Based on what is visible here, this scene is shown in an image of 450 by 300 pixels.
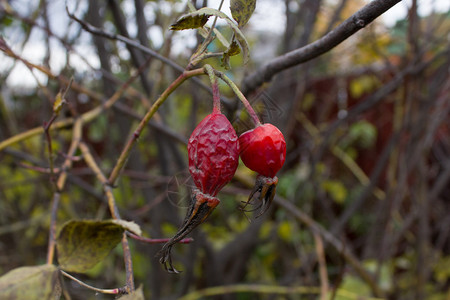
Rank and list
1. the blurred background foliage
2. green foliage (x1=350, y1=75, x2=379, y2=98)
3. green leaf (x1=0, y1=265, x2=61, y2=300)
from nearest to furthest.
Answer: green leaf (x1=0, y1=265, x2=61, y2=300), the blurred background foliage, green foliage (x1=350, y1=75, x2=379, y2=98)

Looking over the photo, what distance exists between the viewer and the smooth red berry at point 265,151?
36 cm

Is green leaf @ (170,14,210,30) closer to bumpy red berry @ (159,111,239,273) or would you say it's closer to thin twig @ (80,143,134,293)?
bumpy red berry @ (159,111,239,273)

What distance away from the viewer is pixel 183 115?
82.4 inches

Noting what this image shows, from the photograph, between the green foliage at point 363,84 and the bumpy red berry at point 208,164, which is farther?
the green foliage at point 363,84

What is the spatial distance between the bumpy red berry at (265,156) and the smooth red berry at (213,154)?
20 millimetres

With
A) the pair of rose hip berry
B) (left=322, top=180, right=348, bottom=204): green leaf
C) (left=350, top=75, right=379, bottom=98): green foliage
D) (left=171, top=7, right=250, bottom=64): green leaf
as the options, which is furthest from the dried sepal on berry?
(left=350, top=75, right=379, bottom=98): green foliage

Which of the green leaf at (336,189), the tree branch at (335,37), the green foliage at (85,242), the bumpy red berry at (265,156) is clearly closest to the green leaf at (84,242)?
the green foliage at (85,242)

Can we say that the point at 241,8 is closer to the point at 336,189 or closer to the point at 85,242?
the point at 85,242

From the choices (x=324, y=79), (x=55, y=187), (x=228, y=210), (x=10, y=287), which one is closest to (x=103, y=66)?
(x=55, y=187)

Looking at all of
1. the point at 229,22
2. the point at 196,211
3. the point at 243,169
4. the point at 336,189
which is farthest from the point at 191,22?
the point at 336,189

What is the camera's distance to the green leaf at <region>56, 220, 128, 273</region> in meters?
0.38

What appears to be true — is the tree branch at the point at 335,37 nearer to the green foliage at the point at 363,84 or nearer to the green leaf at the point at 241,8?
the green leaf at the point at 241,8

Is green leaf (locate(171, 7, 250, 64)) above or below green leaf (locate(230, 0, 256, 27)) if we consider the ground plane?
below

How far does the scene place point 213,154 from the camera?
1.15ft
